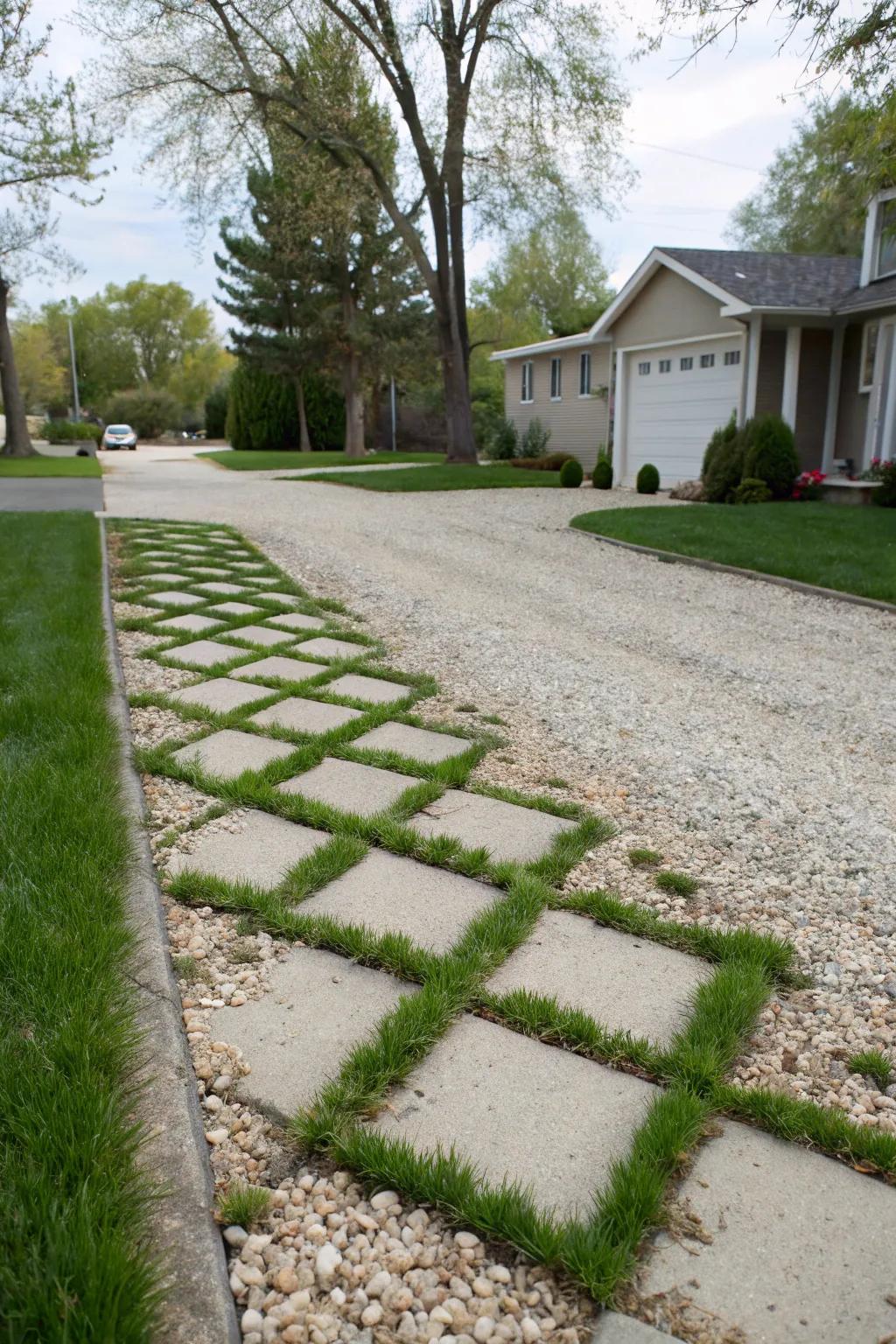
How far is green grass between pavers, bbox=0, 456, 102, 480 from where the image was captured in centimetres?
2028

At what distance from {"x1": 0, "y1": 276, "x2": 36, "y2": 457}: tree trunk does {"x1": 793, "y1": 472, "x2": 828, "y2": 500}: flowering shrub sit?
21042 millimetres

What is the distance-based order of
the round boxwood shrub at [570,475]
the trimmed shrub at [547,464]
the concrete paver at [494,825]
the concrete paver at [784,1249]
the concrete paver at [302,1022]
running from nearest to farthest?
the concrete paver at [784,1249]
the concrete paver at [302,1022]
the concrete paver at [494,825]
the round boxwood shrub at [570,475]
the trimmed shrub at [547,464]

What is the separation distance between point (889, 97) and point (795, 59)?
0.81 metres

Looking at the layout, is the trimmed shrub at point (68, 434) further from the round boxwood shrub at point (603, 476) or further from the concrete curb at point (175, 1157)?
the concrete curb at point (175, 1157)

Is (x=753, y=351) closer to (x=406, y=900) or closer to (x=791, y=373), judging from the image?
(x=791, y=373)

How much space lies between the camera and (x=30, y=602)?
575 centimetres

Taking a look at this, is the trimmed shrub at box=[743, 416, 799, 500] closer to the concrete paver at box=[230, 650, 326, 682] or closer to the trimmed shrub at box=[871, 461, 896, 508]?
the trimmed shrub at box=[871, 461, 896, 508]

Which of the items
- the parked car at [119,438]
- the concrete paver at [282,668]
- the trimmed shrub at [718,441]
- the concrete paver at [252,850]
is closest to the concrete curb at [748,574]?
the concrete paver at [282,668]

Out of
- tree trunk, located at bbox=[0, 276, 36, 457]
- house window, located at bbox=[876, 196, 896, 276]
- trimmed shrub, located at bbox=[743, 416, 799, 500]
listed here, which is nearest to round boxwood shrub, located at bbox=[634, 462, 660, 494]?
trimmed shrub, located at bbox=[743, 416, 799, 500]

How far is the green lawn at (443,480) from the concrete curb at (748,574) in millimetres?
5999

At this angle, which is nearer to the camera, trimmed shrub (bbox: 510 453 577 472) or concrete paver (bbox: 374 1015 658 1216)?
concrete paver (bbox: 374 1015 658 1216)

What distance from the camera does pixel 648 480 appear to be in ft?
50.0

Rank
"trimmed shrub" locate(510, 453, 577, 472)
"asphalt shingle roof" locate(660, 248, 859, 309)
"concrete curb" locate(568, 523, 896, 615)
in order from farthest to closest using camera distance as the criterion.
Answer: "trimmed shrub" locate(510, 453, 577, 472) < "asphalt shingle roof" locate(660, 248, 859, 309) < "concrete curb" locate(568, 523, 896, 615)

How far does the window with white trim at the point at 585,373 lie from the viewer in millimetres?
21719
